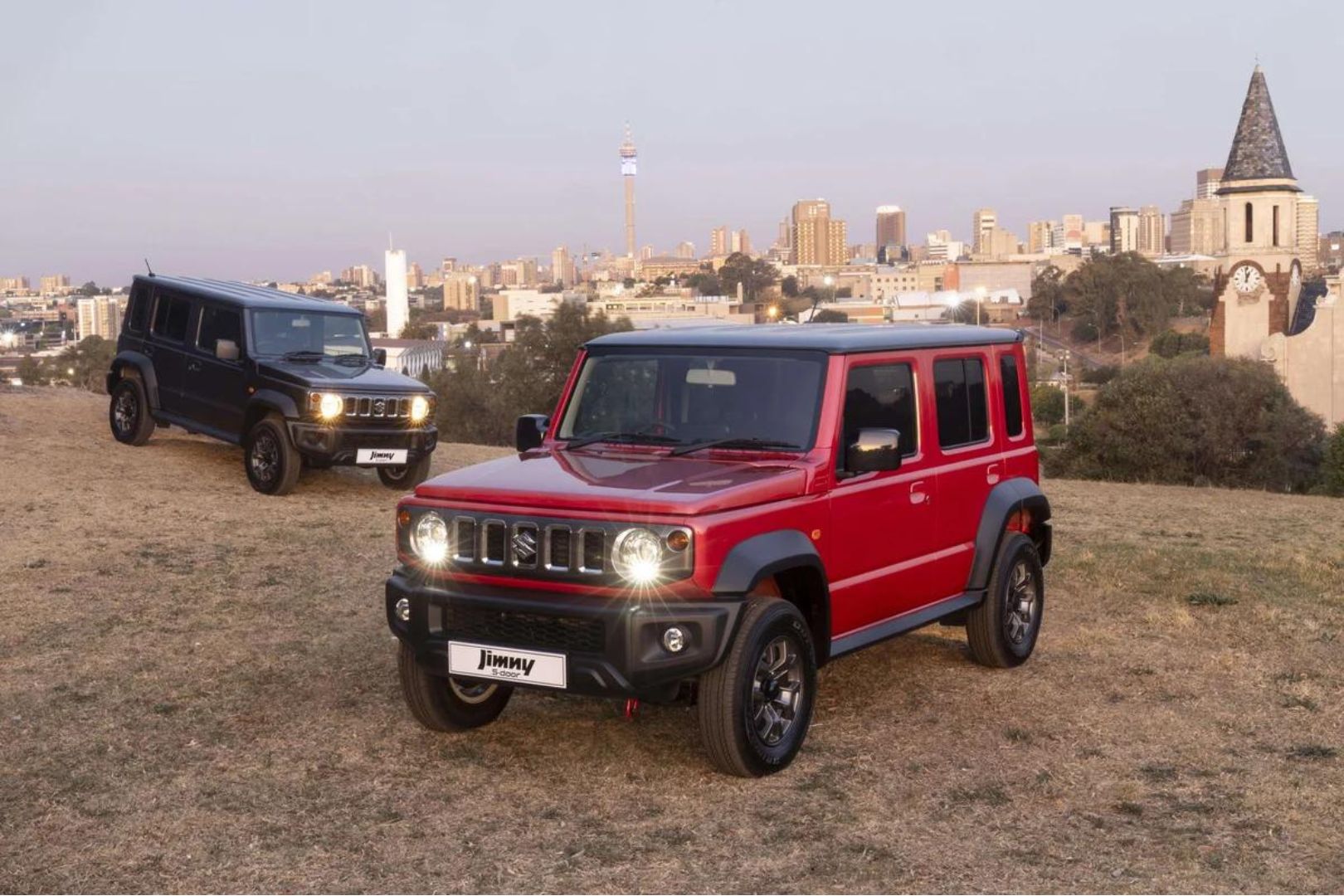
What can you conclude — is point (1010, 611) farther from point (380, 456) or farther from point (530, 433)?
point (380, 456)

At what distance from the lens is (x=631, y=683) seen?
5.86 m

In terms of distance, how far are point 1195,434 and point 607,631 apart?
37272mm

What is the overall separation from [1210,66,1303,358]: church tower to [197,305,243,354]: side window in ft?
253

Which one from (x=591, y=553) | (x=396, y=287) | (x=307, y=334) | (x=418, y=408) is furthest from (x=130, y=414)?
(x=396, y=287)

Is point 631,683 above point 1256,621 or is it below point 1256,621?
above

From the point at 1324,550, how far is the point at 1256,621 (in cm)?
421

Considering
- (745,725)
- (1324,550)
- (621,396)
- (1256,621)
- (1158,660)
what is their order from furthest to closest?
(1324,550), (1256,621), (1158,660), (621,396), (745,725)

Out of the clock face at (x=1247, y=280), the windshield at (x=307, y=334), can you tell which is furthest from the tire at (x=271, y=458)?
the clock face at (x=1247, y=280)

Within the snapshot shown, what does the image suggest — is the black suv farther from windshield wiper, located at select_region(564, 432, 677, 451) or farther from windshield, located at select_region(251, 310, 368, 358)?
windshield wiper, located at select_region(564, 432, 677, 451)

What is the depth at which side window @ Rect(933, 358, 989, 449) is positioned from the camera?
770 centimetres

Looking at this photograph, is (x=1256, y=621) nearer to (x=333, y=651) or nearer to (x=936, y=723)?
(x=936, y=723)

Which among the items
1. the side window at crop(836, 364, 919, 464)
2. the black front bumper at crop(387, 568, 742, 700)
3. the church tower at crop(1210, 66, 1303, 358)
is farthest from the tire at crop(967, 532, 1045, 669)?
the church tower at crop(1210, 66, 1303, 358)

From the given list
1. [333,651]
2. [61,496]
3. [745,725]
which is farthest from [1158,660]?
[61,496]

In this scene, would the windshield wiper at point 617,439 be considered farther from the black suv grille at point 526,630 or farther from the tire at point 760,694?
the black suv grille at point 526,630
